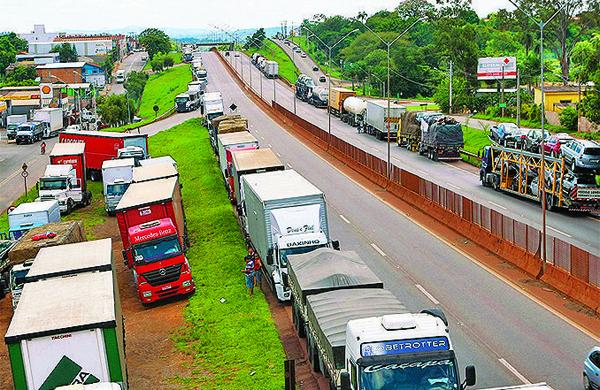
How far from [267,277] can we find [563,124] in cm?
4792

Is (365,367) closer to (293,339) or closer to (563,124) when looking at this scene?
(293,339)

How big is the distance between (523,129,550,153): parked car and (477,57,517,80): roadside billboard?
5112 centimetres

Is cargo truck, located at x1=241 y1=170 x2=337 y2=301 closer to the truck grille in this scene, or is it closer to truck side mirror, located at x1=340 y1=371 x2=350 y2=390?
the truck grille

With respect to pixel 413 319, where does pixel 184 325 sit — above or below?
below

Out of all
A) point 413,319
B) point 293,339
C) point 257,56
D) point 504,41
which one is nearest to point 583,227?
point 293,339

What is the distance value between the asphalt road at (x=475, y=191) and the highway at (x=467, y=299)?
17.8 ft

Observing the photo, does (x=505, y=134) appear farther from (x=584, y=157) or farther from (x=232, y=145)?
(x=232, y=145)

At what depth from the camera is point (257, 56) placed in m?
179

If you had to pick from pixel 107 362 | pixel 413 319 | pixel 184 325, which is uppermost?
pixel 413 319

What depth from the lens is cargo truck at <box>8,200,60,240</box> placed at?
149 feet

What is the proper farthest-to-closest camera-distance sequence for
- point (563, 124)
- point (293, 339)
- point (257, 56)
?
point (257, 56), point (563, 124), point (293, 339)

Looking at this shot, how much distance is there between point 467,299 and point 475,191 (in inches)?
912

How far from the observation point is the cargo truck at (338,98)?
9856 centimetres

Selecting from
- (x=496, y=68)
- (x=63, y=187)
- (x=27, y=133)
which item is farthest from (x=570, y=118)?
(x=27, y=133)
